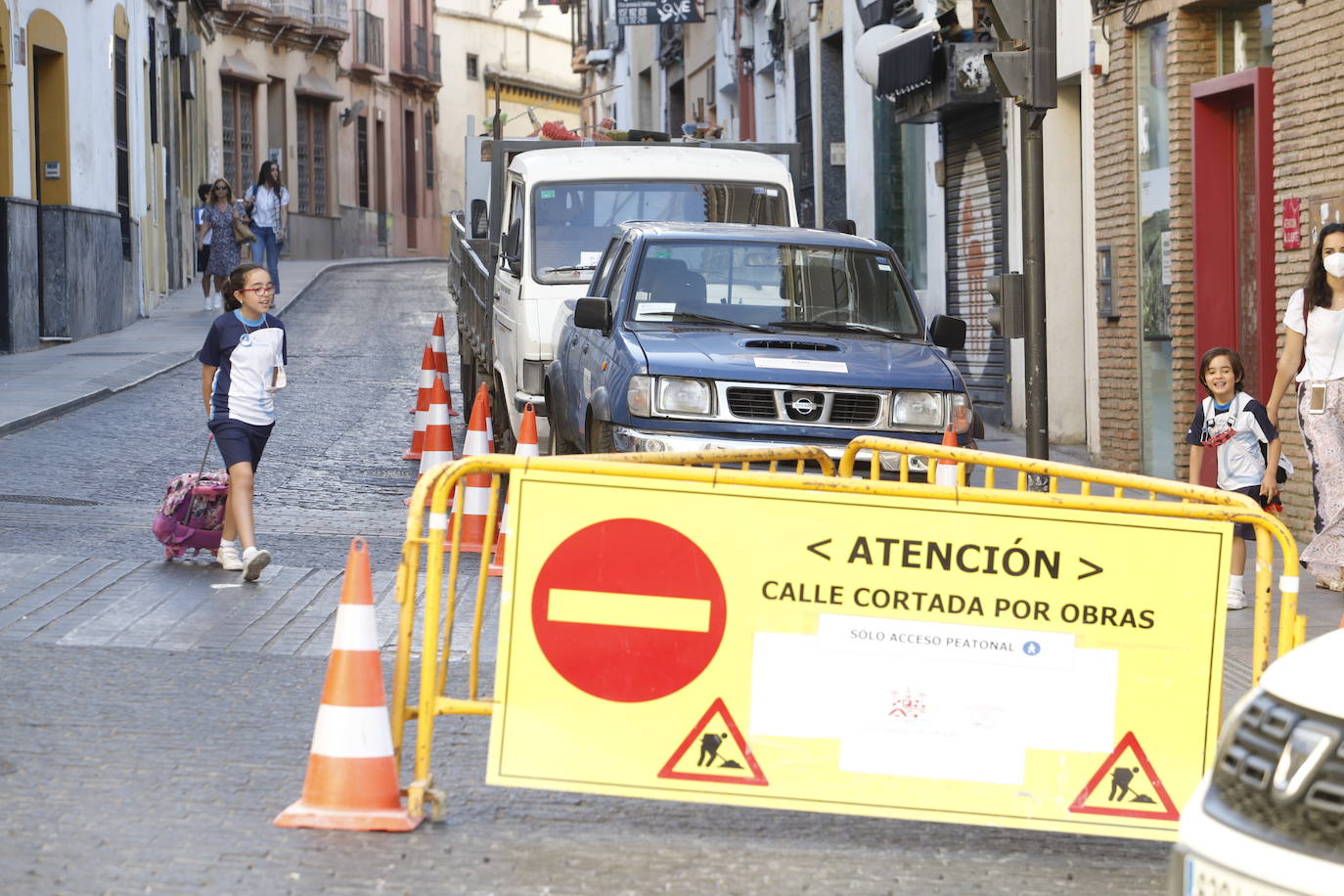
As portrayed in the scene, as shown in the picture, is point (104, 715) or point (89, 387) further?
point (89, 387)

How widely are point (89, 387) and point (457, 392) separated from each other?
3.62 metres

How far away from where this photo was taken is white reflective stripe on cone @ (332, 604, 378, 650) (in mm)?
5406

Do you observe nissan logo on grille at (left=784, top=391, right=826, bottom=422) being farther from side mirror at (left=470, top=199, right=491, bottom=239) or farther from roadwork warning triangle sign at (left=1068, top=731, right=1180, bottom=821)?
side mirror at (left=470, top=199, right=491, bottom=239)

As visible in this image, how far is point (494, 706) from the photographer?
→ 538 cm

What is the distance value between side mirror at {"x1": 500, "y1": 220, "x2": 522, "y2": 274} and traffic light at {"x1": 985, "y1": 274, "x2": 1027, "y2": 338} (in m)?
4.28

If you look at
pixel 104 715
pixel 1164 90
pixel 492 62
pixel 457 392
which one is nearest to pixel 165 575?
pixel 104 715

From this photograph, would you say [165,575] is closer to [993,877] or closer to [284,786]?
[284,786]

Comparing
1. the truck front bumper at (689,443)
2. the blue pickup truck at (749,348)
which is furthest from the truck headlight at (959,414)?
the truck front bumper at (689,443)

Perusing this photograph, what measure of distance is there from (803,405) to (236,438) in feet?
8.94

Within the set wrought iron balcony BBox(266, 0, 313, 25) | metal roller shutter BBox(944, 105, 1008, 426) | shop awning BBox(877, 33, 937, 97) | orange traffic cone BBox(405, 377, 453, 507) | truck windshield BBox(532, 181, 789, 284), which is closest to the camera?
orange traffic cone BBox(405, 377, 453, 507)

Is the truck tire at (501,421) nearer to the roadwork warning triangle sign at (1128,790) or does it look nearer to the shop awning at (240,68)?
the roadwork warning triangle sign at (1128,790)

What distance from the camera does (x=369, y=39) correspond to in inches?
2232

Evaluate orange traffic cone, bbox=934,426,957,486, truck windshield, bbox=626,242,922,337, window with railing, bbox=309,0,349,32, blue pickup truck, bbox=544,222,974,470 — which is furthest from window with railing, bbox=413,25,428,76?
orange traffic cone, bbox=934,426,957,486

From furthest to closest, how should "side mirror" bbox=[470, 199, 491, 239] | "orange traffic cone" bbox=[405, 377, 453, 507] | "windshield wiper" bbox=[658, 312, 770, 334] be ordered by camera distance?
"side mirror" bbox=[470, 199, 491, 239] < "orange traffic cone" bbox=[405, 377, 453, 507] < "windshield wiper" bbox=[658, 312, 770, 334]
